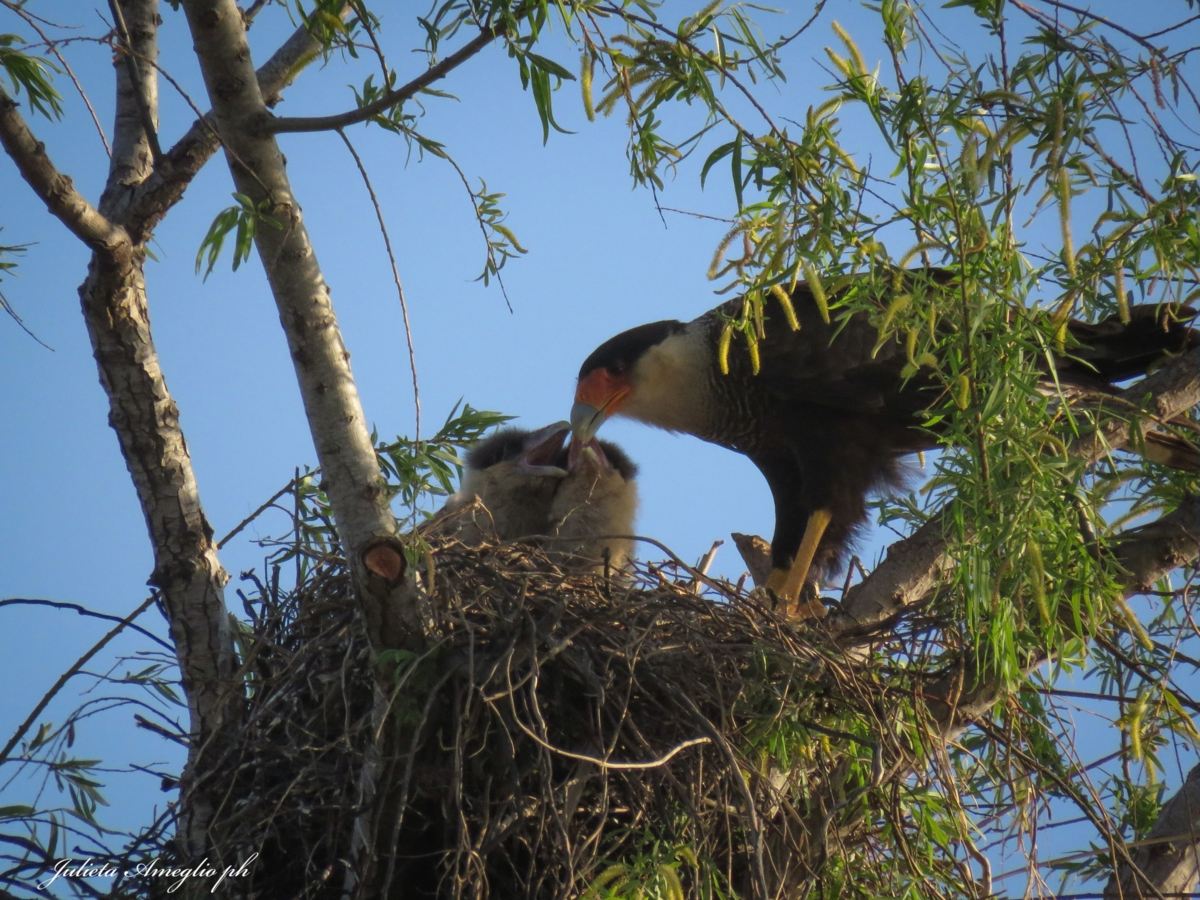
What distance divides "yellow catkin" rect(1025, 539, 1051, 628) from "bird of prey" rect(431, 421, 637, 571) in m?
1.63

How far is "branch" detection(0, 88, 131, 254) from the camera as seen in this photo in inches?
73.7

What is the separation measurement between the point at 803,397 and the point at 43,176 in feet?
7.30

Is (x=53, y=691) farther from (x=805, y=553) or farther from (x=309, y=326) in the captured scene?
(x=805, y=553)

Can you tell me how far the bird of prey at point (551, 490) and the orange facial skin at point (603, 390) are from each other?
19cm

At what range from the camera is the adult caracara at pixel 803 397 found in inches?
119

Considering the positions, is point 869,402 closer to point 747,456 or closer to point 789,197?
point 747,456

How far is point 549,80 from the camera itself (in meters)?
1.74

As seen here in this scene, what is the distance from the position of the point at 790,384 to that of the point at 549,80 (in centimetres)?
181

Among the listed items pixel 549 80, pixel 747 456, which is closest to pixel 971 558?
pixel 549 80

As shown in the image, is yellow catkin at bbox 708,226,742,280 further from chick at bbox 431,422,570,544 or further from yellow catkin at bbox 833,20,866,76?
chick at bbox 431,422,570,544

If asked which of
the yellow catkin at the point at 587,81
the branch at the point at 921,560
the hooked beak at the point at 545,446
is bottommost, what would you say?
the branch at the point at 921,560

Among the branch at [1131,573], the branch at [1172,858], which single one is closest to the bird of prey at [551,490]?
the branch at [1131,573]

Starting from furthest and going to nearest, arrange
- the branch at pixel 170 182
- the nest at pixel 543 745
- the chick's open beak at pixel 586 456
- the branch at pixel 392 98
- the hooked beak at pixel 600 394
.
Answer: the hooked beak at pixel 600 394 → the chick's open beak at pixel 586 456 → the branch at pixel 170 182 → the nest at pixel 543 745 → the branch at pixel 392 98

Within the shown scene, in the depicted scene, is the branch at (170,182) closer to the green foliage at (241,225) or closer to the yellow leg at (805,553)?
the green foliage at (241,225)
